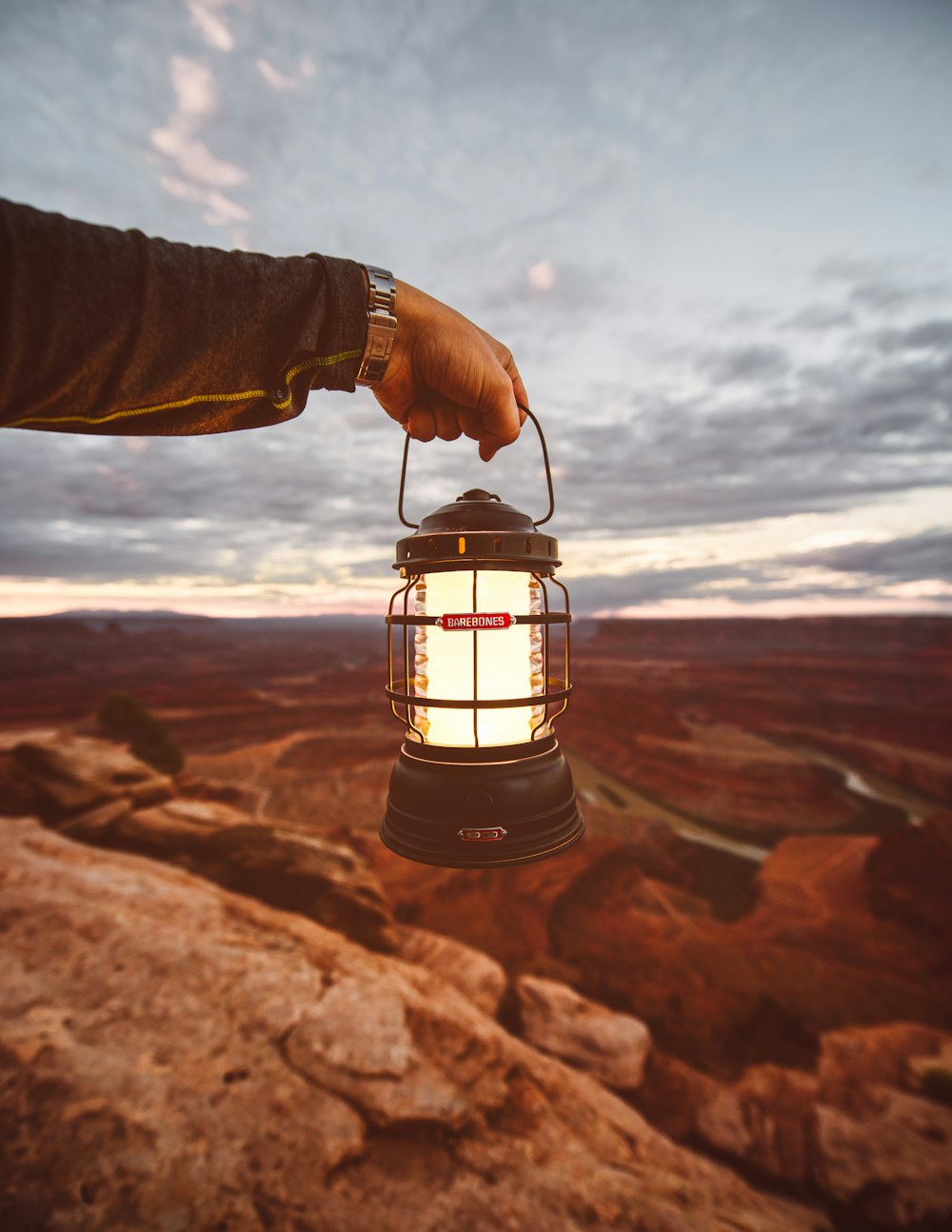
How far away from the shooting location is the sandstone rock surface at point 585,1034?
804 centimetres

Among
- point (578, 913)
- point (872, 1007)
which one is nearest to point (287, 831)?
point (578, 913)

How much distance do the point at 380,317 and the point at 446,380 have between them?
28 centimetres

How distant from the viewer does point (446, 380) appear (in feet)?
4.72

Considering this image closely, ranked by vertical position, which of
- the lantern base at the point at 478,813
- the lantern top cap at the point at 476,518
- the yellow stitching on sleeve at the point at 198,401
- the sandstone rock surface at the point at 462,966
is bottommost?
the sandstone rock surface at the point at 462,966

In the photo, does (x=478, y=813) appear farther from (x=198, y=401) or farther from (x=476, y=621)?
(x=198, y=401)

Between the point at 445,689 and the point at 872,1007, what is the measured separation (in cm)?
1789

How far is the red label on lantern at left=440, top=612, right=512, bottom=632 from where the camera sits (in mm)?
1397

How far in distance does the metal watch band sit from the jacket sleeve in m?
0.03

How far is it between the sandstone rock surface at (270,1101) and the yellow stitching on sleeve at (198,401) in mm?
3702

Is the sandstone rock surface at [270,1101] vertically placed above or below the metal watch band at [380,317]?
below

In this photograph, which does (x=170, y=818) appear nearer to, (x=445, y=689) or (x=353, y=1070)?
(x=353, y=1070)

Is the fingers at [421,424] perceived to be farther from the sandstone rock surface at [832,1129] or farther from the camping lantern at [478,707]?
the sandstone rock surface at [832,1129]

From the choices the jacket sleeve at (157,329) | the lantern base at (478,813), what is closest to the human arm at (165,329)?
the jacket sleeve at (157,329)

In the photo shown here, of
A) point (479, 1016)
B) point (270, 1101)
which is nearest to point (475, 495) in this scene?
point (270, 1101)
